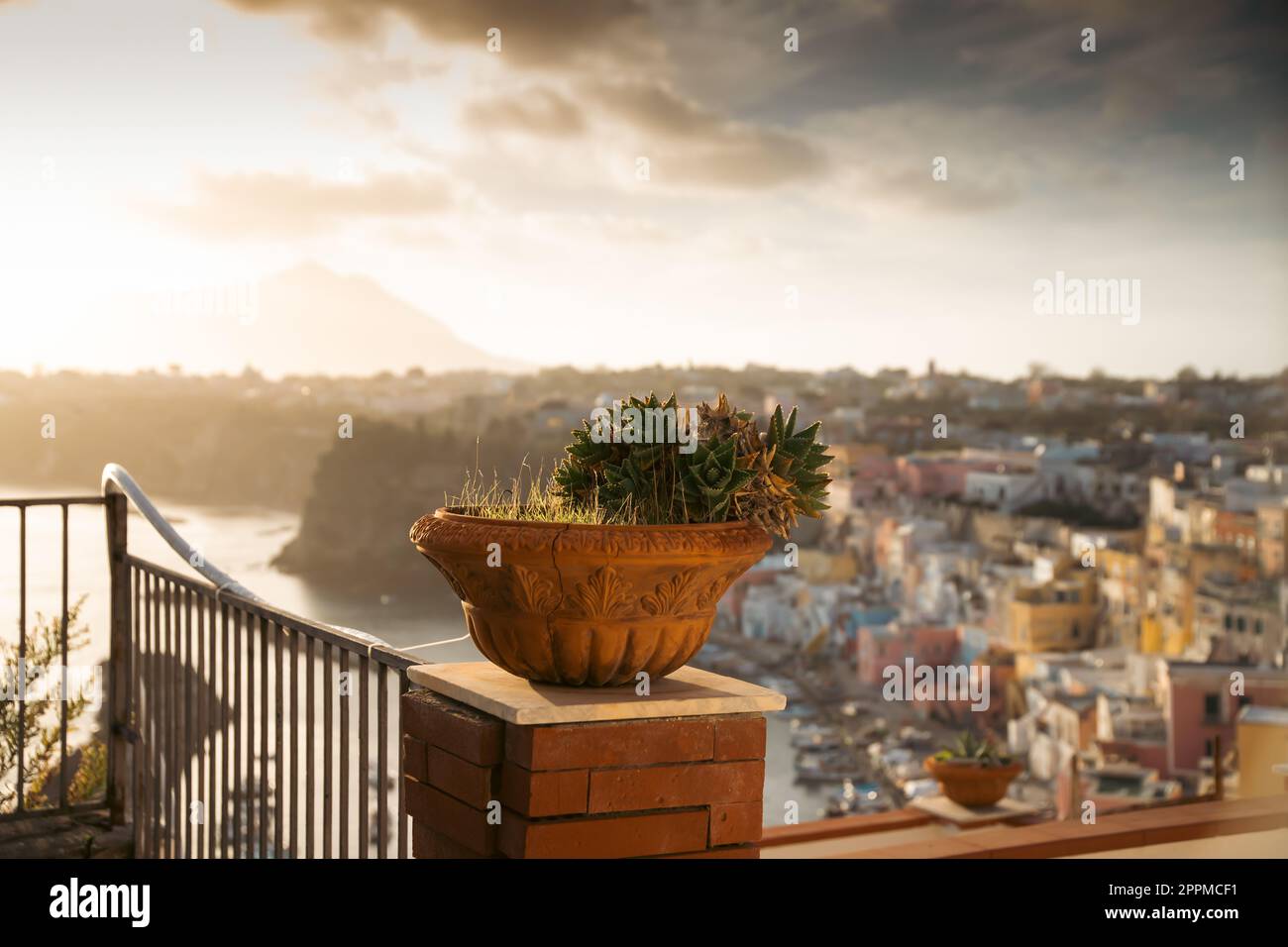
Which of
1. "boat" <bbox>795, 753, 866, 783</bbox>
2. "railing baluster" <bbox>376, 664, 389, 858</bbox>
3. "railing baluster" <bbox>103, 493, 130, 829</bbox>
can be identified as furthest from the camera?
"boat" <bbox>795, 753, 866, 783</bbox>

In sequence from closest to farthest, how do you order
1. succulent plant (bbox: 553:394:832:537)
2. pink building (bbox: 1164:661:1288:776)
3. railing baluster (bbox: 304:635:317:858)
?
1. succulent plant (bbox: 553:394:832:537)
2. railing baluster (bbox: 304:635:317:858)
3. pink building (bbox: 1164:661:1288:776)

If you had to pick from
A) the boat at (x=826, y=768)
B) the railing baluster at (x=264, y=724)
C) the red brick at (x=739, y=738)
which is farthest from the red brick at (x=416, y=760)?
the boat at (x=826, y=768)

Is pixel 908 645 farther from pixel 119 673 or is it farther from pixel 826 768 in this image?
pixel 119 673

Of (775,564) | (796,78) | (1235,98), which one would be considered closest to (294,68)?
(796,78)

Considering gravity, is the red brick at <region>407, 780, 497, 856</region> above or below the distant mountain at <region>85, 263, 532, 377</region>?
below

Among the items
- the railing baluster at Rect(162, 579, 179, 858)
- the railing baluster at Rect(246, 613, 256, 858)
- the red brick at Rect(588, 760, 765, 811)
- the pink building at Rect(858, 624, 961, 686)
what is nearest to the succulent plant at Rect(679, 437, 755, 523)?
the red brick at Rect(588, 760, 765, 811)

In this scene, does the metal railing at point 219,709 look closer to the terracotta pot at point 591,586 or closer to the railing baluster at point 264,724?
the railing baluster at point 264,724

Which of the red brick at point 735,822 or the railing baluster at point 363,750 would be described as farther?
the railing baluster at point 363,750

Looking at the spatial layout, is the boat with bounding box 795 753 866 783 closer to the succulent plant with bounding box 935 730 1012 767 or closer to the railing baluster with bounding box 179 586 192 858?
the succulent plant with bounding box 935 730 1012 767
